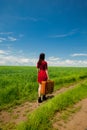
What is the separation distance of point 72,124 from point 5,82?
29.7 feet

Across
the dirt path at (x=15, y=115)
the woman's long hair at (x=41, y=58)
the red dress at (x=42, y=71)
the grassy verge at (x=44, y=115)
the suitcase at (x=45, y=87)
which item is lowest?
the dirt path at (x=15, y=115)

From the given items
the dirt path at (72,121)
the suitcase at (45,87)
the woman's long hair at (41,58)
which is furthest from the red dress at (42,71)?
the dirt path at (72,121)

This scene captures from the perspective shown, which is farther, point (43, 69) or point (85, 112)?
point (43, 69)

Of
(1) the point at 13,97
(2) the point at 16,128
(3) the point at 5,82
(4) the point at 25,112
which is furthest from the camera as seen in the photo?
(3) the point at 5,82

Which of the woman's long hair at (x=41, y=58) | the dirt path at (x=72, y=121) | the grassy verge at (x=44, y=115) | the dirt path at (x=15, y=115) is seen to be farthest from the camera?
the woman's long hair at (x=41, y=58)

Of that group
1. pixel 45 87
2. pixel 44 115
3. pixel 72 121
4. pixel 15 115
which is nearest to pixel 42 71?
pixel 45 87

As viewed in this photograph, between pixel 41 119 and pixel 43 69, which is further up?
pixel 43 69

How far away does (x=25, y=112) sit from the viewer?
7.87m

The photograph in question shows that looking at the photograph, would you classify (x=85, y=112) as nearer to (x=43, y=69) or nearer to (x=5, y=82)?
(x=43, y=69)

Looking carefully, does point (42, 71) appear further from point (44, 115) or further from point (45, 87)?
point (44, 115)

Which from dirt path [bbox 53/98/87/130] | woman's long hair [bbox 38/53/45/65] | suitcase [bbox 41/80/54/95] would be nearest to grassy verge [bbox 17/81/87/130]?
dirt path [bbox 53/98/87/130]

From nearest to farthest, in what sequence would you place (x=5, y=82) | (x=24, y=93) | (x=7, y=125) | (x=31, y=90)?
(x=7, y=125), (x=24, y=93), (x=31, y=90), (x=5, y=82)

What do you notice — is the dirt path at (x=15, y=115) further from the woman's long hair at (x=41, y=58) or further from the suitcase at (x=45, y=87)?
A: the woman's long hair at (x=41, y=58)

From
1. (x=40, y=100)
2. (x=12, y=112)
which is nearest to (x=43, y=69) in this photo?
(x=40, y=100)
